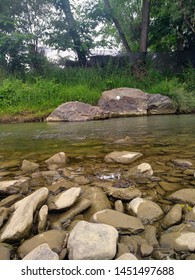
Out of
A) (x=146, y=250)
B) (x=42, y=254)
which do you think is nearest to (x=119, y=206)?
(x=146, y=250)

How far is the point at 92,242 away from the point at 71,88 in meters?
8.74

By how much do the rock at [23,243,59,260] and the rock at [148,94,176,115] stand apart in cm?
773

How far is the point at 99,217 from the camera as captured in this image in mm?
1530

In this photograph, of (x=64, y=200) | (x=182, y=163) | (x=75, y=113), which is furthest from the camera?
(x=75, y=113)

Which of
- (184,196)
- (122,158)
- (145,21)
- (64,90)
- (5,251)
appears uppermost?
(145,21)

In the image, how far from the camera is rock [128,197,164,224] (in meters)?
1.57

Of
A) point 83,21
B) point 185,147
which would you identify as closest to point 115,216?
point 185,147

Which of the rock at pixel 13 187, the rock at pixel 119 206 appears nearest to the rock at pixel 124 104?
the rock at pixel 13 187

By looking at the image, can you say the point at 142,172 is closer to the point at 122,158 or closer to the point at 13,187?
the point at 122,158

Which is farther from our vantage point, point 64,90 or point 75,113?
point 64,90

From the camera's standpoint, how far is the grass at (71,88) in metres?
8.69

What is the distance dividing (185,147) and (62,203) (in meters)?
2.04

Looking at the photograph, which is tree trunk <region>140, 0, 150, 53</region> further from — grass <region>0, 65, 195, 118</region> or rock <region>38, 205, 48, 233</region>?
rock <region>38, 205, 48, 233</region>

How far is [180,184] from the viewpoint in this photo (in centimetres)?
204
